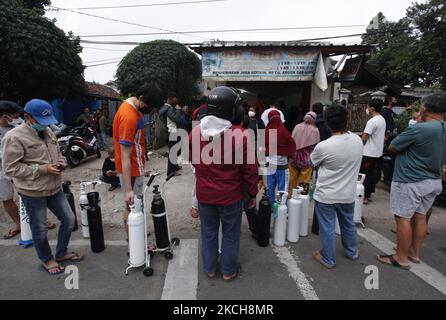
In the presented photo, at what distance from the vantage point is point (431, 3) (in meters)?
22.1

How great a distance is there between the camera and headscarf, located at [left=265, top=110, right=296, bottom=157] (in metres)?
4.17

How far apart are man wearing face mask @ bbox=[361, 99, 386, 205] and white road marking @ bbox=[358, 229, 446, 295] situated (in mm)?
1475

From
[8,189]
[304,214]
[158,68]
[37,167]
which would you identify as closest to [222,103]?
[37,167]

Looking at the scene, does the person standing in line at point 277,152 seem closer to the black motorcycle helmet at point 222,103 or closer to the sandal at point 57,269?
the black motorcycle helmet at point 222,103

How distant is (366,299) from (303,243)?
117 cm

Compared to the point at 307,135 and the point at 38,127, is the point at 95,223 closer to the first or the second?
the point at 38,127

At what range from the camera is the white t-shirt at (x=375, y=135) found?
4.70m

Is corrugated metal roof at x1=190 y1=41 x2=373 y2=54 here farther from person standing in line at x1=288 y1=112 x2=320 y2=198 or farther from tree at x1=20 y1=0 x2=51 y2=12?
tree at x1=20 y1=0 x2=51 y2=12

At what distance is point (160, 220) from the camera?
307 centimetres

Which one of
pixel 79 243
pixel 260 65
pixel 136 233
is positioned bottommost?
pixel 79 243

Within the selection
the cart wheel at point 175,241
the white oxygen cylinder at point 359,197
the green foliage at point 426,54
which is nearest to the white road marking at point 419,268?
the white oxygen cylinder at point 359,197

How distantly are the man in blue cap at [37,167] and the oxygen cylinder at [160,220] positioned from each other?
0.99m

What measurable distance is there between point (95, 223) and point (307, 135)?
11.5ft

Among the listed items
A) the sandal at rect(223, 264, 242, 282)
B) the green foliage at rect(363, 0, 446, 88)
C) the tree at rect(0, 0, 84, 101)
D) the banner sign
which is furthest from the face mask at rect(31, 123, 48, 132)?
the green foliage at rect(363, 0, 446, 88)
